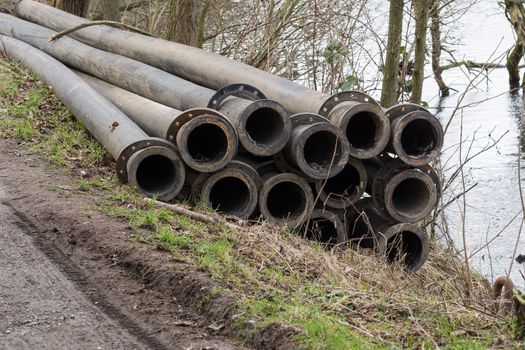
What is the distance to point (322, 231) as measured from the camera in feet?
27.7

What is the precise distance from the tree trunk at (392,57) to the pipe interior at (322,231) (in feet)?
11.9

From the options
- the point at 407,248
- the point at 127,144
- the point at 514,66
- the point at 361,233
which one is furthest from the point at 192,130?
the point at 514,66

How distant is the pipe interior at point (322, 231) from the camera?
27.0 feet

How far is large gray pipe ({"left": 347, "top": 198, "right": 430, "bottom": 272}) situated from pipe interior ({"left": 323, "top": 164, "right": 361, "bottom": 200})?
0.19 m

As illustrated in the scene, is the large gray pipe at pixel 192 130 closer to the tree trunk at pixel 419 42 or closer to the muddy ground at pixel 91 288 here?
the muddy ground at pixel 91 288

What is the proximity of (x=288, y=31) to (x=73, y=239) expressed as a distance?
27.2ft

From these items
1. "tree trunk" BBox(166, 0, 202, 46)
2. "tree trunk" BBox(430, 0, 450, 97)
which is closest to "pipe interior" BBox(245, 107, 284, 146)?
"tree trunk" BBox(166, 0, 202, 46)

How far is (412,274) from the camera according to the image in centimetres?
858

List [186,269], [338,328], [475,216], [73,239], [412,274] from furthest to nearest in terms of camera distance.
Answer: [475,216], [412,274], [73,239], [186,269], [338,328]

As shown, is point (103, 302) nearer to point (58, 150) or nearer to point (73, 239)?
point (73, 239)

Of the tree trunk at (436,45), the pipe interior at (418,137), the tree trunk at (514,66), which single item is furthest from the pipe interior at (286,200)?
the tree trunk at (514,66)

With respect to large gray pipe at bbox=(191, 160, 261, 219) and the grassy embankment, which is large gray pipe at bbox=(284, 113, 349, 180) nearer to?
large gray pipe at bbox=(191, 160, 261, 219)

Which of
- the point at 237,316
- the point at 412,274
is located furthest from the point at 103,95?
the point at 237,316

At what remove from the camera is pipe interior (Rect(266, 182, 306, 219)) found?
8.05 metres
